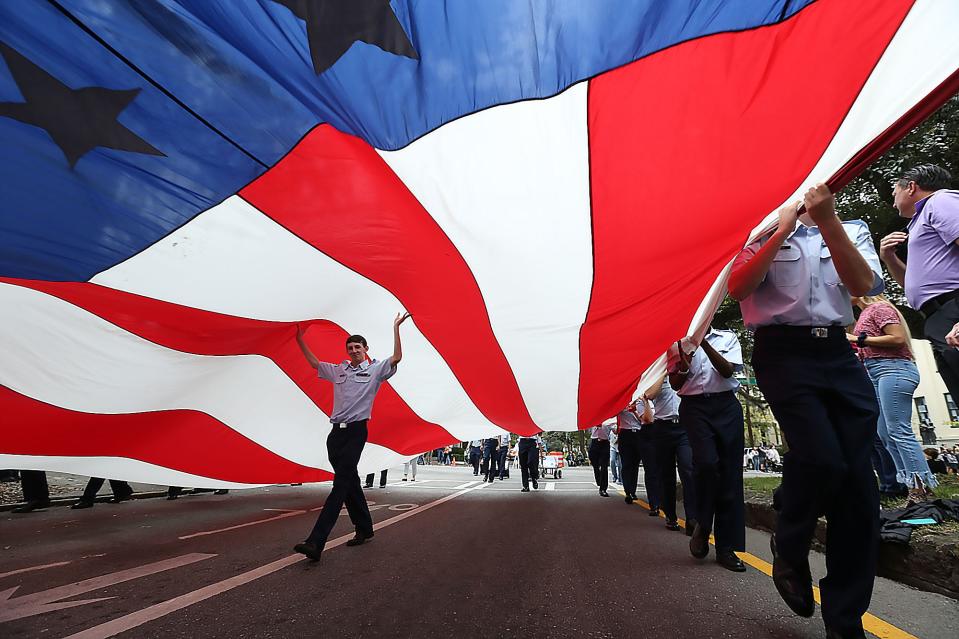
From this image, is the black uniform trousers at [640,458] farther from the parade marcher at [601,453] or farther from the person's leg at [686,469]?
the parade marcher at [601,453]

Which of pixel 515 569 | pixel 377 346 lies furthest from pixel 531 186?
pixel 377 346

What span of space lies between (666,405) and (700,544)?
6.62 feet

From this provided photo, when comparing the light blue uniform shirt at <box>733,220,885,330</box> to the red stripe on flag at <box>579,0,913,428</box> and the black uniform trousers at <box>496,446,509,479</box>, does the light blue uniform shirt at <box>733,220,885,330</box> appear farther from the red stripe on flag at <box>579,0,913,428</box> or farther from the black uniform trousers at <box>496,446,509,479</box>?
the black uniform trousers at <box>496,446,509,479</box>

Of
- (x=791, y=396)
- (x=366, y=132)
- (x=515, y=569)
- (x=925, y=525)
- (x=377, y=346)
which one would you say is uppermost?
(x=366, y=132)

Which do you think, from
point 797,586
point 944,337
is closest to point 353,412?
point 797,586

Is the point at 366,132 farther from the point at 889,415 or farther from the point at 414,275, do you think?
the point at 889,415

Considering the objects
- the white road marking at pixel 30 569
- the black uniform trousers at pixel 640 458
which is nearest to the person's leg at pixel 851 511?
the white road marking at pixel 30 569

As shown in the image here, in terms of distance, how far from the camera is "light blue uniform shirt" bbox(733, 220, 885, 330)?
213cm

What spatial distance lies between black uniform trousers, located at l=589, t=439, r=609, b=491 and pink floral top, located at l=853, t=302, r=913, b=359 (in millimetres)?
6454

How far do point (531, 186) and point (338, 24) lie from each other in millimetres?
1239

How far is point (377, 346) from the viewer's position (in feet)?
17.0

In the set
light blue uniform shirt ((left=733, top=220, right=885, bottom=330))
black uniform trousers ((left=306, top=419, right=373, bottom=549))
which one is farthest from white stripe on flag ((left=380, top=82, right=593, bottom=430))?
black uniform trousers ((left=306, top=419, right=373, bottom=549))

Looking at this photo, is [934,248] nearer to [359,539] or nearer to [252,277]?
[252,277]

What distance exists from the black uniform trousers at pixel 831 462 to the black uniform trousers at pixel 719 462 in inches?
57.0
